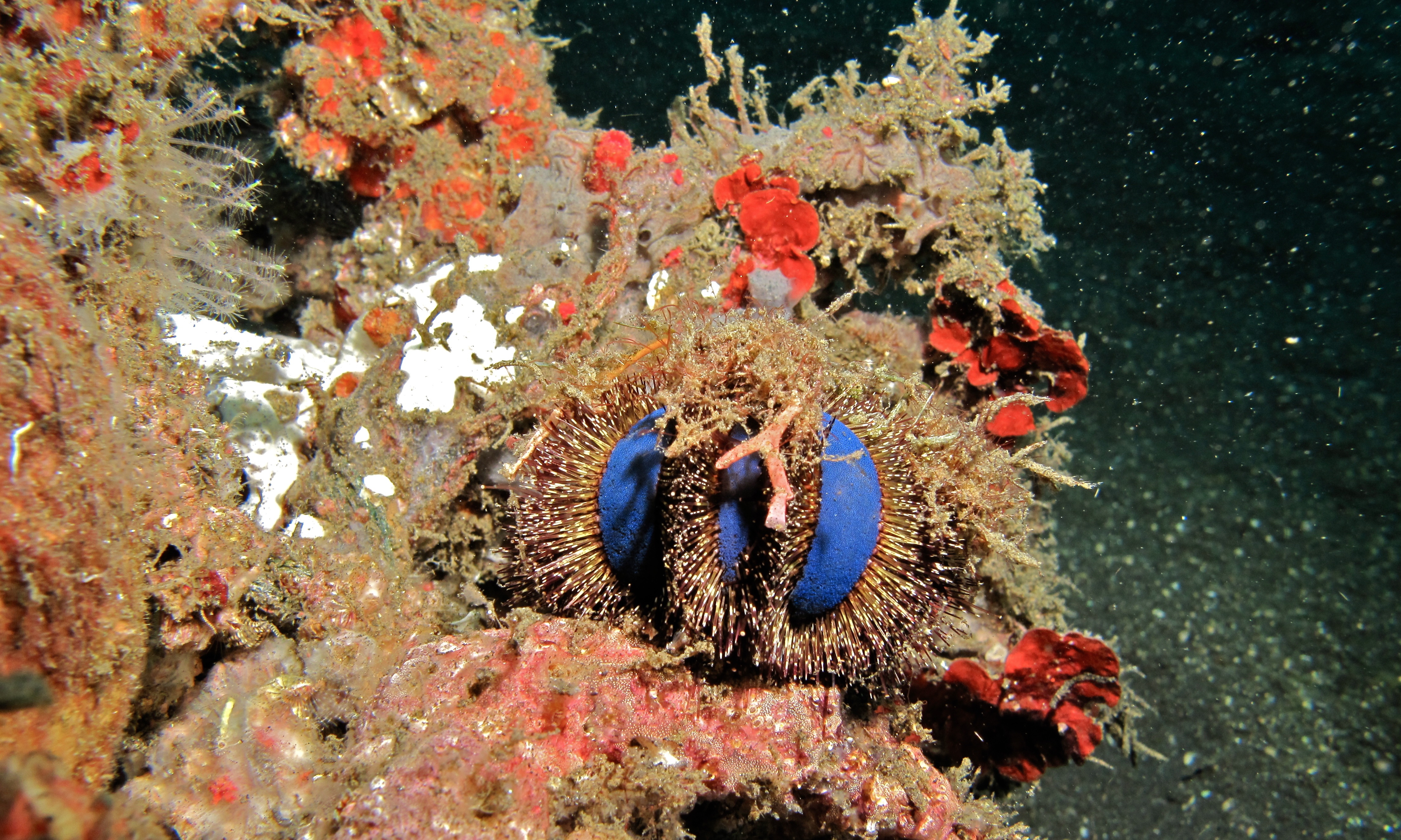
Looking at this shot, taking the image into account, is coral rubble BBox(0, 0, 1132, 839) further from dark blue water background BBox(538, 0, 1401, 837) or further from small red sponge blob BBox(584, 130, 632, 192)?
dark blue water background BBox(538, 0, 1401, 837)

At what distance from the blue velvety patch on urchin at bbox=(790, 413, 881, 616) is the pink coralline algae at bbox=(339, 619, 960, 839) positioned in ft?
1.74

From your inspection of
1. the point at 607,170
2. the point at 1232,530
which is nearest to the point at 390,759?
the point at 607,170

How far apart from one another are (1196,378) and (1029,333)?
266 inches

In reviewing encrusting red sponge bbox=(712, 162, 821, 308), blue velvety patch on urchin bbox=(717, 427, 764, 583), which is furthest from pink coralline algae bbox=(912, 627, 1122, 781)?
encrusting red sponge bbox=(712, 162, 821, 308)

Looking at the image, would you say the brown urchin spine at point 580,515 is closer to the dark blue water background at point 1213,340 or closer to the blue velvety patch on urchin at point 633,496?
the blue velvety patch on urchin at point 633,496

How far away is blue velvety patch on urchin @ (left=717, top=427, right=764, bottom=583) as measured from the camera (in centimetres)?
212

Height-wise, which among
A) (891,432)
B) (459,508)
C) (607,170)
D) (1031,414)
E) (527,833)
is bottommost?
(527,833)

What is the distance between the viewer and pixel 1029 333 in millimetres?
3484

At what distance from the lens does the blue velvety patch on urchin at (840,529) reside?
210 centimetres

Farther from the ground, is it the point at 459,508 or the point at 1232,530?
the point at 1232,530

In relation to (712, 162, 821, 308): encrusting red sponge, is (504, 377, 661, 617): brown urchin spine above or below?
below

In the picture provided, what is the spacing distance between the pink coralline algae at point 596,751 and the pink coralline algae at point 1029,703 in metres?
0.88

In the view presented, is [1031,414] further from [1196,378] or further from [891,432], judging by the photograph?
[1196,378]

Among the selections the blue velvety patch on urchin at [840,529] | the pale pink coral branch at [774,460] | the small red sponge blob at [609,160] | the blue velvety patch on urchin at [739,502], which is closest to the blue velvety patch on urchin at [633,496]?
the blue velvety patch on urchin at [739,502]
